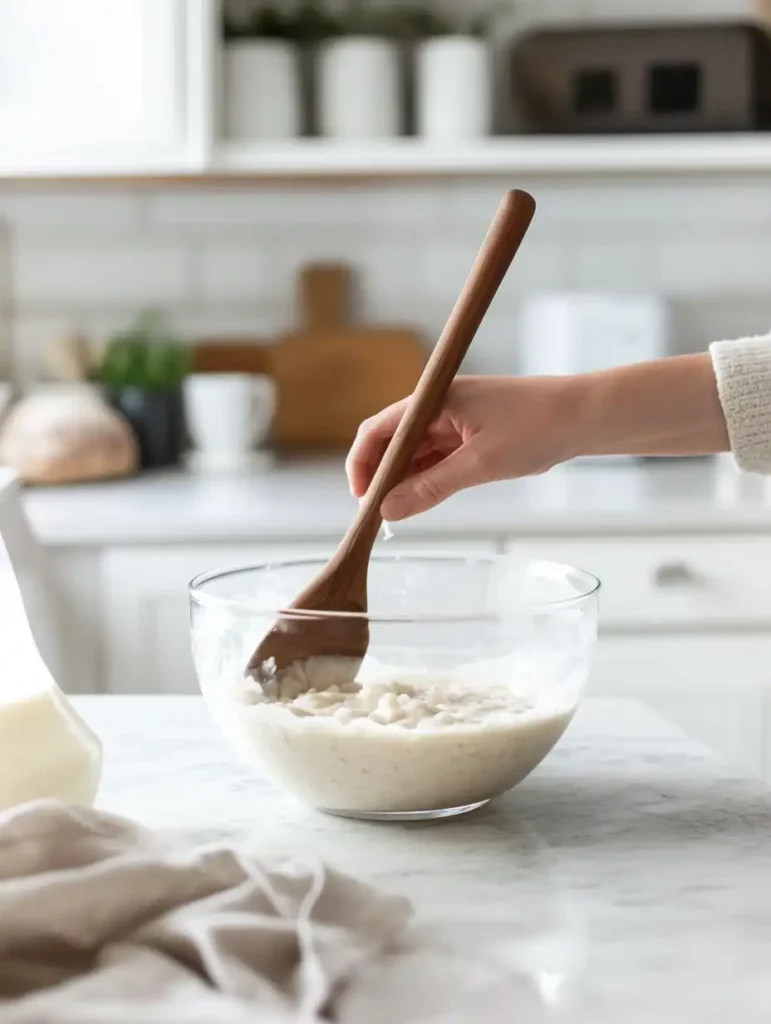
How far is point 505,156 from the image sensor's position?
2.24 metres

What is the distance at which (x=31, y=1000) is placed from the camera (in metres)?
0.54

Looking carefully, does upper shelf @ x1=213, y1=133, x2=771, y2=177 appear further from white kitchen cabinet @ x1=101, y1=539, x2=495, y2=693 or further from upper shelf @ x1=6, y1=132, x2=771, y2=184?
white kitchen cabinet @ x1=101, y1=539, x2=495, y2=693

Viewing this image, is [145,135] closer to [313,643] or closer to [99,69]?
[99,69]

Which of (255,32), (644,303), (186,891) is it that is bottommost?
(186,891)

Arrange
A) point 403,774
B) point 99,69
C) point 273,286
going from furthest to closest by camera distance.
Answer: point 273,286 → point 99,69 → point 403,774

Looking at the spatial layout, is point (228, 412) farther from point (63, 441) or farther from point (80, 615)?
point (80, 615)

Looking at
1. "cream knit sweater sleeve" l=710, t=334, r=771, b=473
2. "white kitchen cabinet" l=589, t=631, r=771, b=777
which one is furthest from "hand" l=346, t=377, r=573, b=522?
"white kitchen cabinet" l=589, t=631, r=771, b=777

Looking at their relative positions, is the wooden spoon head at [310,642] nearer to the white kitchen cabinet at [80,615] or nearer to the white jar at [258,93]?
the white kitchen cabinet at [80,615]

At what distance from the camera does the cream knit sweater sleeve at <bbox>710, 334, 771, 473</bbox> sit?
3.34 ft

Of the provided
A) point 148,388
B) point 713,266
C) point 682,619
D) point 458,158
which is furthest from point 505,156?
point 682,619

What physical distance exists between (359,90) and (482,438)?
1438 mm

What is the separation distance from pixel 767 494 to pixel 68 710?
146cm

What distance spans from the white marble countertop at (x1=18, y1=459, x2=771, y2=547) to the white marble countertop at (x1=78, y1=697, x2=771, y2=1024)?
85 cm

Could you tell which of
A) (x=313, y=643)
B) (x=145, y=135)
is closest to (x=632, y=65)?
(x=145, y=135)
